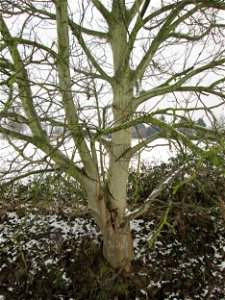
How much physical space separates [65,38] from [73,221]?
4152 millimetres

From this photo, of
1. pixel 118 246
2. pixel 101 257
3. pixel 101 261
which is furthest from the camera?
pixel 101 257

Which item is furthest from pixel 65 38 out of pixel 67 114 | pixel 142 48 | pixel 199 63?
pixel 199 63

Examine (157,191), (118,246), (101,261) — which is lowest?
(101,261)

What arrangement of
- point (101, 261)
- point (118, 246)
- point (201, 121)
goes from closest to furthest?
1. point (201, 121)
2. point (118, 246)
3. point (101, 261)

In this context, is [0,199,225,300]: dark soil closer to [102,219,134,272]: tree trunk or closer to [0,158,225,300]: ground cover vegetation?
[0,158,225,300]: ground cover vegetation

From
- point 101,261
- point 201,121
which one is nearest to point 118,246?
point 101,261

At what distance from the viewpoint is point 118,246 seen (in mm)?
5188

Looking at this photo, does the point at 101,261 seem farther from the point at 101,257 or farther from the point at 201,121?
the point at 201,121

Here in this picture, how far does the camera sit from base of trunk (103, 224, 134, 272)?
510cm

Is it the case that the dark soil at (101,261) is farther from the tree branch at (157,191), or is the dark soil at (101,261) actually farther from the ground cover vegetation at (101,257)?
the tree branch at (157,191)

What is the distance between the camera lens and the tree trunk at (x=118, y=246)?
16.7 feet

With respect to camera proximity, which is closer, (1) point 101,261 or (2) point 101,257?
(1) point 101,261

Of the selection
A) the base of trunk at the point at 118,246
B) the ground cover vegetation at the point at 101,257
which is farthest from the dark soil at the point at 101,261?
the base of trunk at the point at 118,246

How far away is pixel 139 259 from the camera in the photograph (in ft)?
19.0
